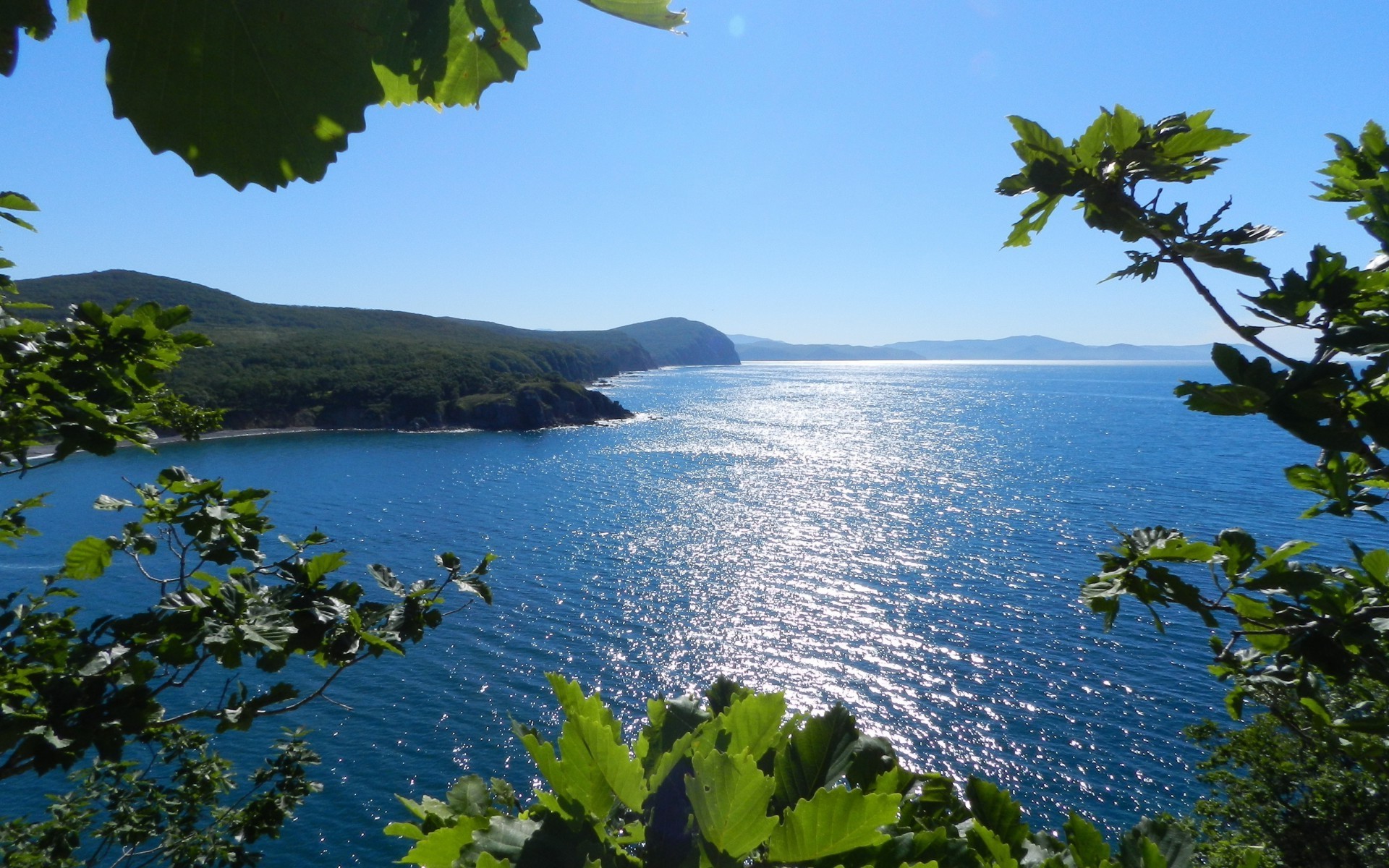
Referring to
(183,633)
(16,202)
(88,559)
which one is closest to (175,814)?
(88,559)

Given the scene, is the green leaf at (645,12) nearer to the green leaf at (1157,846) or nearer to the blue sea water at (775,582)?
the green leaf at (1157,846)

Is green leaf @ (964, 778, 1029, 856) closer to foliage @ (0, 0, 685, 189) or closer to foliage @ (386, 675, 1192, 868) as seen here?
foliage @ (386, 675, 1192, 868)

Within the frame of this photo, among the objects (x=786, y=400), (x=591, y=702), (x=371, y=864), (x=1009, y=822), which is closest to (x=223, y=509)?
(x=591, y=702)

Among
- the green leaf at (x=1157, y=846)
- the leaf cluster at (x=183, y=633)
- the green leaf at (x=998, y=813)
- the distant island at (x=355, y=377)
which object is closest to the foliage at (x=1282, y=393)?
the green leaf at (x=1157, y=846)

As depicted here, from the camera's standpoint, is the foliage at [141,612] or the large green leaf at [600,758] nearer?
the large green leaf at [600,758]

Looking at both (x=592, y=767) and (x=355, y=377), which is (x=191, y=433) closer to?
(x=592, y=767)
